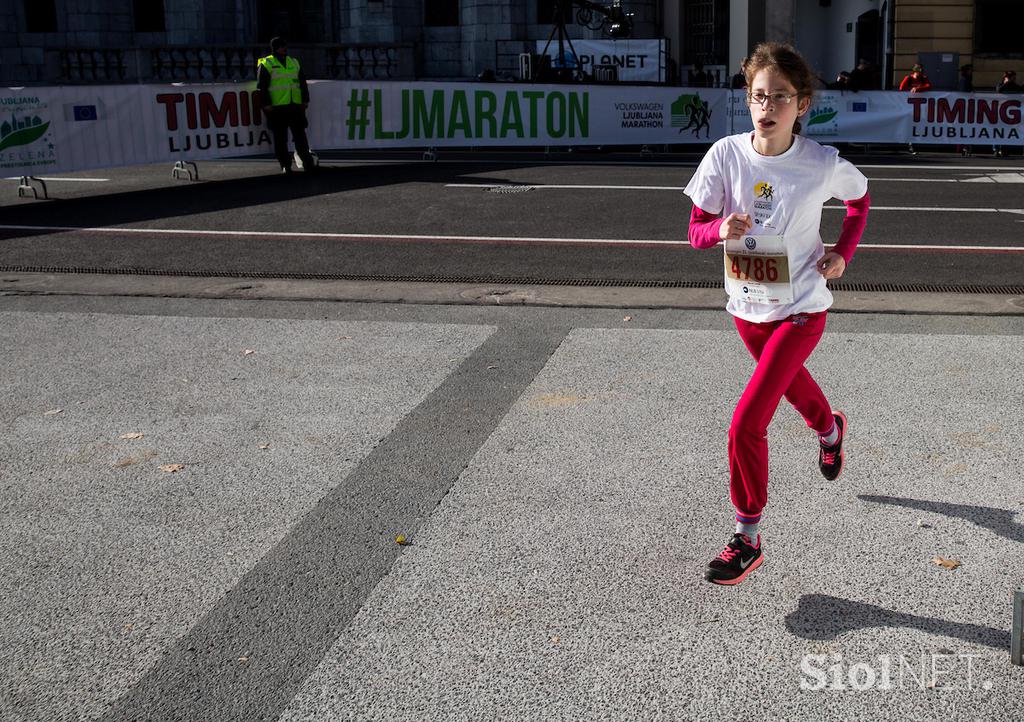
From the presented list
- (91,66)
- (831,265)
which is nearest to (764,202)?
(831,265)

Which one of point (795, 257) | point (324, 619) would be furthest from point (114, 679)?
point (795, 257)

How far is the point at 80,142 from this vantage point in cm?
1731

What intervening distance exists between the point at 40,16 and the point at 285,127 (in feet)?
83.6

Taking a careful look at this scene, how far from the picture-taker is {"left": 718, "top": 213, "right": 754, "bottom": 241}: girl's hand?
13.5ft

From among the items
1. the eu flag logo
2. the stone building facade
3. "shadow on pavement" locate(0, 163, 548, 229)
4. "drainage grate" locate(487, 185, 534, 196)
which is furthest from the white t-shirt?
the stone building facade

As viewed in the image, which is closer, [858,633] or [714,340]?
[858,633]

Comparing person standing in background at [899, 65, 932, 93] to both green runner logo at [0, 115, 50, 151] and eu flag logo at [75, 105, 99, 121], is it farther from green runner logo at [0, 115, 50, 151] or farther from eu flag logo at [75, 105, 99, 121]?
green runner logo at [0, 115, 50, 151]

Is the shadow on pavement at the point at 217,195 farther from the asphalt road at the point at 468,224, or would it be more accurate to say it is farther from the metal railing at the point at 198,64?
the metal railing at the point at 198,64

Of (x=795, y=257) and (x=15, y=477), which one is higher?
(x=795, y=257)

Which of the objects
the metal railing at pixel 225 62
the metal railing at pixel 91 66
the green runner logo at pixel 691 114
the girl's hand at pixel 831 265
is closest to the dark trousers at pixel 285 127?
the green runner logo at pixel 691 114

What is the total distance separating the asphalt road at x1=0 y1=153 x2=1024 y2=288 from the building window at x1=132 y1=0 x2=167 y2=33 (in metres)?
22.5

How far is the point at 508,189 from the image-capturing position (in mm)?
16047

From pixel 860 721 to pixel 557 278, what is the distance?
22.4 ft

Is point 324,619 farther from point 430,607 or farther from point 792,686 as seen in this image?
point 792,686
